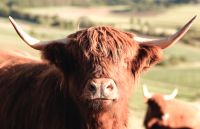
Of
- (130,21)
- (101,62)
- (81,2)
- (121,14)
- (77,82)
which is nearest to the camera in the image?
(101,62)

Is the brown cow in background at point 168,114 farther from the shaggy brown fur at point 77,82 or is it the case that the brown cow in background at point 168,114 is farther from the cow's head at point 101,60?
the cow's head at point 101,60

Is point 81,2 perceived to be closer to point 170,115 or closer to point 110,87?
point 170,115

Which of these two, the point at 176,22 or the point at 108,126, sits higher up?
the point at 108,126

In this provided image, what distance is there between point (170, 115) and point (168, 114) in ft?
0.47

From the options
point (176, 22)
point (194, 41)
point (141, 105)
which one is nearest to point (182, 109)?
point (141, 105)

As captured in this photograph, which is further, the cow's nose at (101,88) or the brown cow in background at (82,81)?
the brown cow in background at (82,81)

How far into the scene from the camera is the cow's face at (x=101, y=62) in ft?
21.8

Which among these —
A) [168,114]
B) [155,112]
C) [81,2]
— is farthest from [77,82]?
[81,2]

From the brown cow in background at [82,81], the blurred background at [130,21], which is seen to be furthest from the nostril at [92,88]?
→ the blurred background at [130,21]

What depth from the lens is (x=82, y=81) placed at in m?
6.93

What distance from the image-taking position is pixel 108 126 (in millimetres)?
7188

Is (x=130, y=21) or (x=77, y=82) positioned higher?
(x=77, y=82)

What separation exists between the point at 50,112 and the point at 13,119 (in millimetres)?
719

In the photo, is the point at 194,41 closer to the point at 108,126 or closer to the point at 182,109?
the point at 182,109
